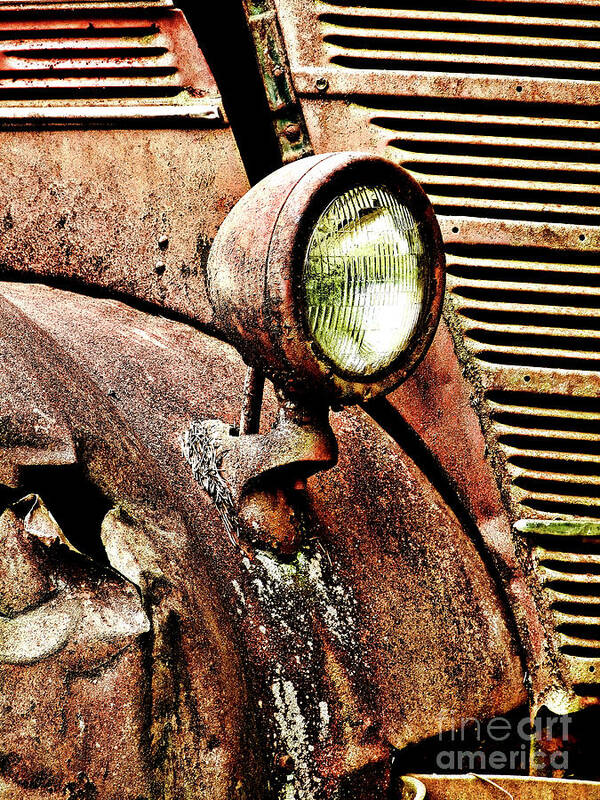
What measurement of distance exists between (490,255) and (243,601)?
2.57 feet

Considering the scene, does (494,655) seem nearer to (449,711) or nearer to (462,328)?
(449,711)

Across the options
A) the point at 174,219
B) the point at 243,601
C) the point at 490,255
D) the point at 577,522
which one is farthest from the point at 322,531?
the point at 174,219

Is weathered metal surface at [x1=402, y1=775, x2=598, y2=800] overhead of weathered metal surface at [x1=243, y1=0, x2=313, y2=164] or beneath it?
beneath

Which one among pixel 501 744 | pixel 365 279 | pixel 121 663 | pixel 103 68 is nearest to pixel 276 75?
pixel 103 68

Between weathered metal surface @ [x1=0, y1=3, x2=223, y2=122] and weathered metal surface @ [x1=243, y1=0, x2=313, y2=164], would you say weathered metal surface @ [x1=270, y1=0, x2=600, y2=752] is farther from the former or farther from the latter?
weathered metal surface @ [x1=0, y1=3, x2=223, y2=122]

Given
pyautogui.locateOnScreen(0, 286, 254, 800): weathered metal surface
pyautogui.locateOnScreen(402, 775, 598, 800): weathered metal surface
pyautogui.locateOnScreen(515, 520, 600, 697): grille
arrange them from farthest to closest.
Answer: pyautogui.locateOnScreen(515, 520, 600, 697): grille → pyautogui.locateOnScreen(402, 775, 598, 800): weathered metal surface → pyautogui.locateOnScreen(0, 286, 254, 800): weathered metal surface

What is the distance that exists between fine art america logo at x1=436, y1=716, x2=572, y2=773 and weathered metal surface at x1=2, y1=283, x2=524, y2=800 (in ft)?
0.09

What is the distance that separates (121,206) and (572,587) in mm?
1181

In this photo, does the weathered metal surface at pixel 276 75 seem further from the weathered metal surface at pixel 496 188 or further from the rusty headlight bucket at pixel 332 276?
the rusty headlight bucket at pixel 332 276

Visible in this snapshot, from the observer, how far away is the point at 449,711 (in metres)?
1.31

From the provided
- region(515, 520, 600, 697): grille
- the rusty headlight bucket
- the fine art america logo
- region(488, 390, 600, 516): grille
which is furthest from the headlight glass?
the fine art america logo

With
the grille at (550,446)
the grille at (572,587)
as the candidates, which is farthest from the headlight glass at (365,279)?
the grille at (572,587)

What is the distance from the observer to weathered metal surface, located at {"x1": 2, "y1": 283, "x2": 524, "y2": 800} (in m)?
1.12

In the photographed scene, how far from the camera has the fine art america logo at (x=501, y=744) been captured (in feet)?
4.32
